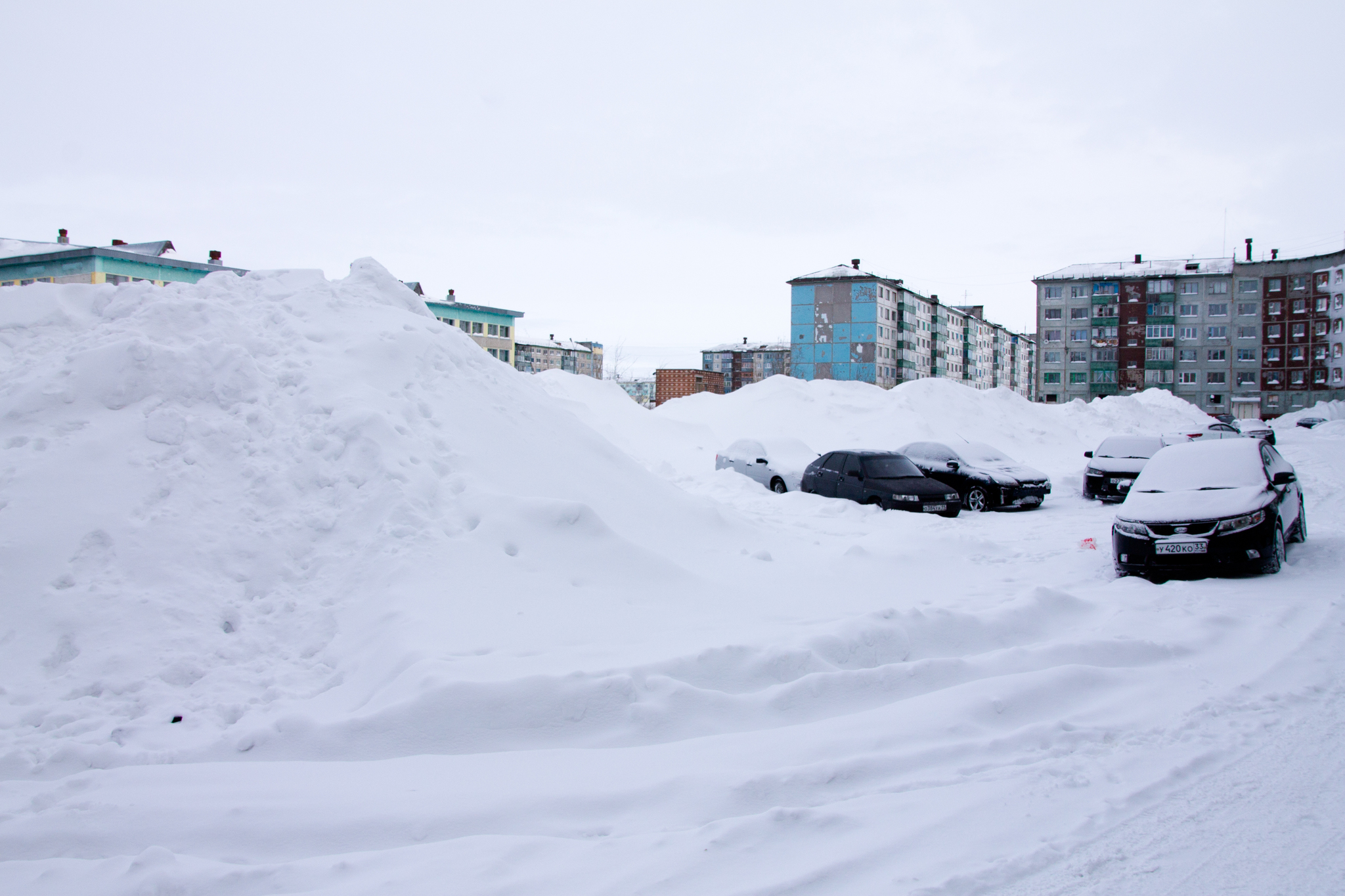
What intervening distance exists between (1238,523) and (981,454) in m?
10.4

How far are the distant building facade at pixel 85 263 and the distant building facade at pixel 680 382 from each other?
115ft

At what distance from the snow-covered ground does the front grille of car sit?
1.90 ft

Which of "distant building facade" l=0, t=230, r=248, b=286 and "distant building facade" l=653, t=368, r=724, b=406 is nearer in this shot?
"distant building facade" l=0, t=230, r=248, b=286

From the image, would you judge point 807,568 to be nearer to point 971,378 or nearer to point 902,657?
point 902,657

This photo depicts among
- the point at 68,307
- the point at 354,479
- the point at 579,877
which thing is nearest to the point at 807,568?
the point at 354,479

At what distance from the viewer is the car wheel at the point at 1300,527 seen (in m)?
10.3

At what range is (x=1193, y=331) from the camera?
7906 cm

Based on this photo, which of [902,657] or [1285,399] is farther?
[1285,399]

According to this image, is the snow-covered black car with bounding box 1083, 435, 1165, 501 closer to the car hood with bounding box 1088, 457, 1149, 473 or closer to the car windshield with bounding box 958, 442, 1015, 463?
the car hood with bounding box 1088, 457, 1149, 473

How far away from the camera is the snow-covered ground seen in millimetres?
3369

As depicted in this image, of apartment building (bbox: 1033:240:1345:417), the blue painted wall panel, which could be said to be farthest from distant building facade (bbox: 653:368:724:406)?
apartment building (bbox: 1033:240:1345:417)

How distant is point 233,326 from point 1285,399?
93440mm

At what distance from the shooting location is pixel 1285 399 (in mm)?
75938

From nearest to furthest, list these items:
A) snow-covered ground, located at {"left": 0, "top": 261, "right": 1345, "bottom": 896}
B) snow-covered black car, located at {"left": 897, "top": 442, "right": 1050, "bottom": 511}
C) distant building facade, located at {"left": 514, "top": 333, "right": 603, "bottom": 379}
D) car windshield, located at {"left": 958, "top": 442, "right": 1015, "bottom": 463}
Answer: snow-covered ground, located at {"left": 0, "top": 261, "right": 1345, "bottom": 896} → snow-covered black car, located at {"left": 897, "top": 442, "right": 1050, "bottom": 511} → car windshield, located at {"left": 958, "top": 442, "right": 1015, "bottom": 463} → distant building facade, located at {"left": 514, "top": 333, "right": 603, "bottom": 379}
